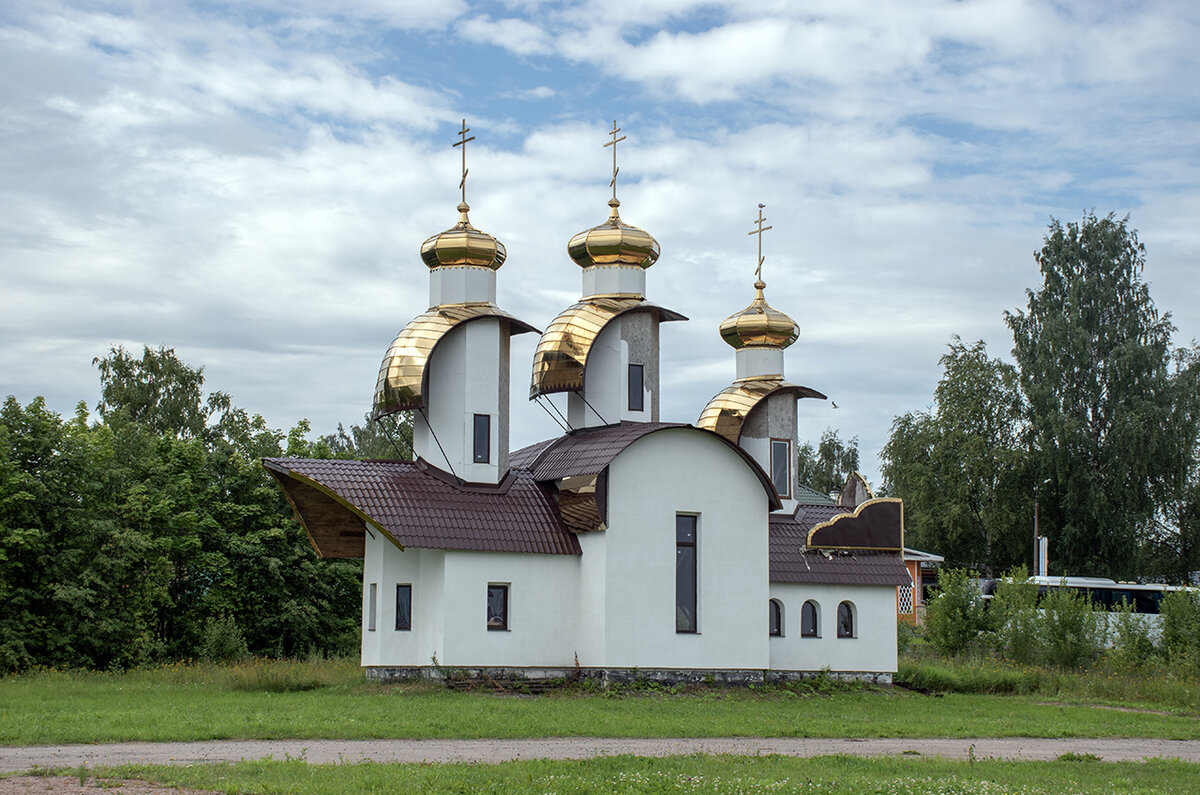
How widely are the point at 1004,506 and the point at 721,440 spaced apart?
999 inches

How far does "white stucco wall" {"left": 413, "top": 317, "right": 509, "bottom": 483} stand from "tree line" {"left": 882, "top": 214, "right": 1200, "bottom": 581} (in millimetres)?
25548

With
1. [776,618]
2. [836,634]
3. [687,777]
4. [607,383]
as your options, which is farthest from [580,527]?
[687,777]

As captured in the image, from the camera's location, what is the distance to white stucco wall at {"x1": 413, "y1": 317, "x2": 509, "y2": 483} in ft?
75.5

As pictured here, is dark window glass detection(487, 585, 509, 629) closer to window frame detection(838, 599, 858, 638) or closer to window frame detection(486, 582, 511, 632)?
window frame detection(486, 582, 511, 632)

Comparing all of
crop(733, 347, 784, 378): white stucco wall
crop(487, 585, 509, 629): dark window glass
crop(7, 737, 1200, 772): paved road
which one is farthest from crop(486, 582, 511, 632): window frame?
crop(733, 347, 784, 378): white stucco wall

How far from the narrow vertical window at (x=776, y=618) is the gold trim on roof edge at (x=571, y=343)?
18.2 feet

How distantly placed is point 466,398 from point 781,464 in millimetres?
7552

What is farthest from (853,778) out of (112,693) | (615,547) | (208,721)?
(112,693)

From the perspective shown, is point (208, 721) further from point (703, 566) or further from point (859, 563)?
point (859, 563)

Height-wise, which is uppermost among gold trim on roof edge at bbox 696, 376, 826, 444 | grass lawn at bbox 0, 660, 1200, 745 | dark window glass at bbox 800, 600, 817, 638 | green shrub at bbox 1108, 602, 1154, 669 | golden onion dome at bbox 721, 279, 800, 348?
golden onion dome at bbox 721, 279, 800, 348

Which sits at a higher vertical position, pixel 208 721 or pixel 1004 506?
pixel 1004 506

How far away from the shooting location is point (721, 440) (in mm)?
22797

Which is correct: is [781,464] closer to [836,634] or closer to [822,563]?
[822,563]

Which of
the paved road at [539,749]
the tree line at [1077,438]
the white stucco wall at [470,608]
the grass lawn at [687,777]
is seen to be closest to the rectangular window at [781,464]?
the white stucco wall at [470,608]
